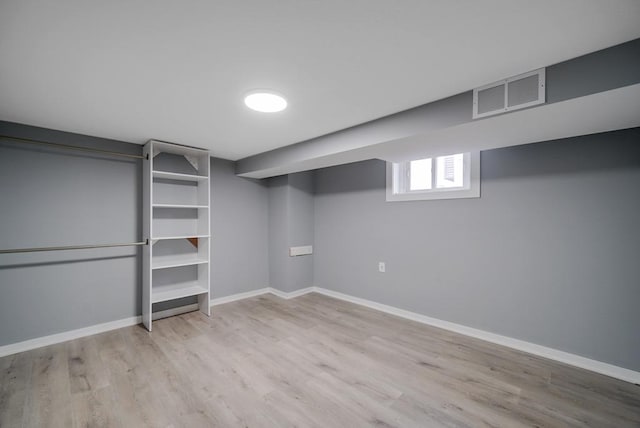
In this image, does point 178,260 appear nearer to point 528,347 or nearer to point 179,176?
point 179,176

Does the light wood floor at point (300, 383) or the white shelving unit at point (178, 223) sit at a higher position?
the white shelving unit at point (178, 223)

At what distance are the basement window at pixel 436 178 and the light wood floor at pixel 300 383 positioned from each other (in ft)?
5.08

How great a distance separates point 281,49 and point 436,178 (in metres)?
2.45

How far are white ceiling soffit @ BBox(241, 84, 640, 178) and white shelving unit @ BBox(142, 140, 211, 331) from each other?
6.64 ft

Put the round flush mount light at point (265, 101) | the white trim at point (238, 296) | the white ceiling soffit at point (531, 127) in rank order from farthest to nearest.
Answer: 1. the white trim at point (238, 296)
2. the round flush mount light at point (265, 101)
3. the white ceiling soffit at point (531, 127)

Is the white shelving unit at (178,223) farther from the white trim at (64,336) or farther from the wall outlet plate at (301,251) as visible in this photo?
the wall outlet plate at (301,251)

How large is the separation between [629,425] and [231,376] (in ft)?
8.74

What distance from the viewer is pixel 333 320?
3305 mm

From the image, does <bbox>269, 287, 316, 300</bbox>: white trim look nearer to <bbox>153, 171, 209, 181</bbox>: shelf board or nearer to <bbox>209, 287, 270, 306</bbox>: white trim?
<bbox>209, 287, 270, 306</bbox>: white trim

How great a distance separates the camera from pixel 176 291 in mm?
3428

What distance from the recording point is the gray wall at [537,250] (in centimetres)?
211

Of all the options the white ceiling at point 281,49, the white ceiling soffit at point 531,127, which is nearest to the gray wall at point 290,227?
the white ceiling soffit at point 531,127

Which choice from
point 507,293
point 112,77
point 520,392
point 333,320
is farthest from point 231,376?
point 507,293

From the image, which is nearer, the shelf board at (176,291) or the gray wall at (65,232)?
the gray wall at (65,232)
